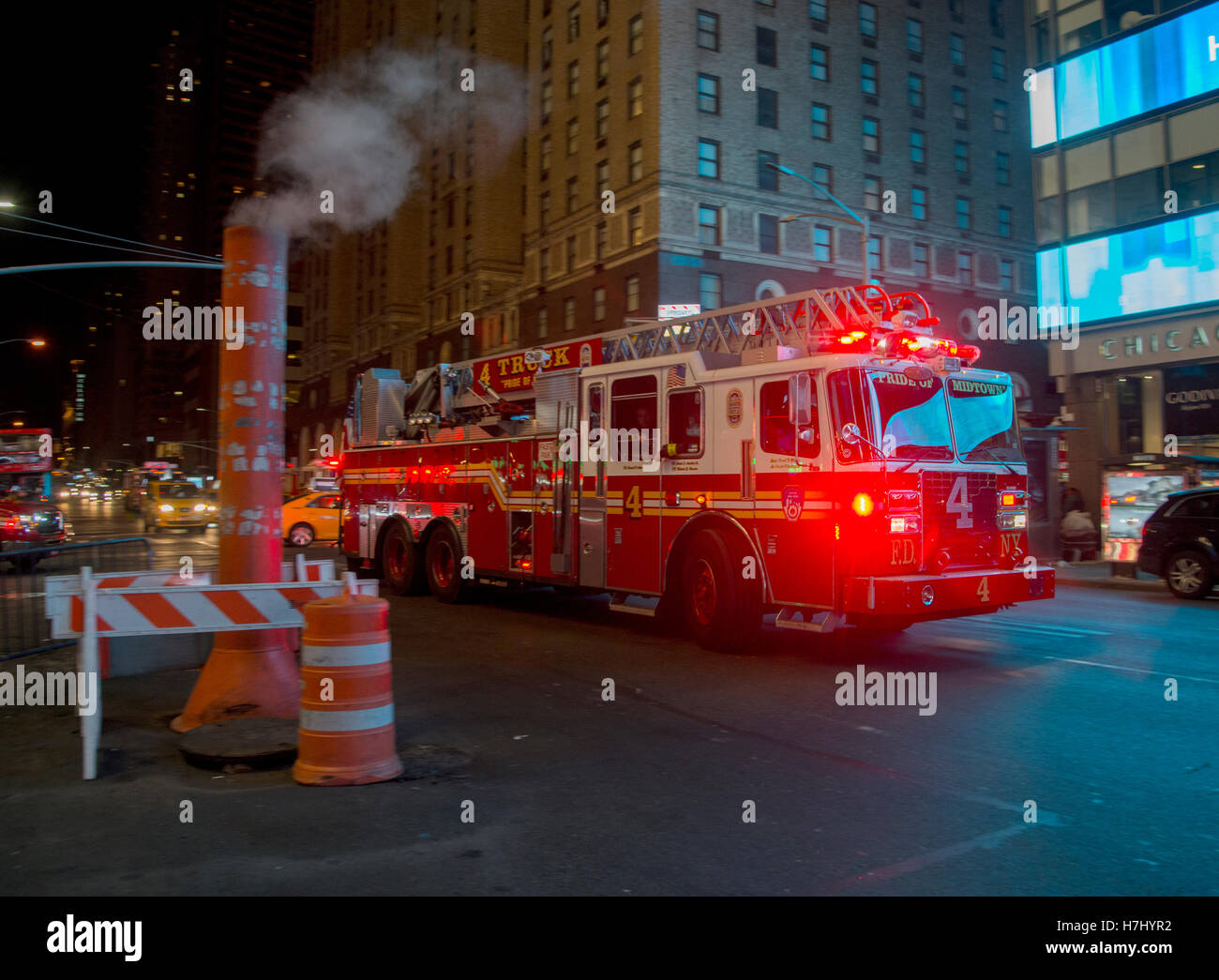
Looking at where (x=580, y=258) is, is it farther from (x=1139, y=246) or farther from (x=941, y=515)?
(x=941, y=515)

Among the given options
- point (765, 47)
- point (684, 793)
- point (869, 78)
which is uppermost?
point (869, 78)

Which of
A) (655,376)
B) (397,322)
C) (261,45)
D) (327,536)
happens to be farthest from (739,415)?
(397,322)

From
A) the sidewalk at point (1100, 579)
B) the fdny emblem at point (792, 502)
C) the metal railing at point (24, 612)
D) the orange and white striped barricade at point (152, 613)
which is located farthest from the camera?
the sidewalk at point (1100, 579)

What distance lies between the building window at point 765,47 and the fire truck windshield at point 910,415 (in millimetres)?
37214

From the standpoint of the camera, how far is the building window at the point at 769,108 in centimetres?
4219

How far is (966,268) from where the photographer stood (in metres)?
49.3

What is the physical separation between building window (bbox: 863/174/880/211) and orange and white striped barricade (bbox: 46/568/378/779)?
43.4 m

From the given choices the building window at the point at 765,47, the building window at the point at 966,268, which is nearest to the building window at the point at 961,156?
the building window at the point at 966,268

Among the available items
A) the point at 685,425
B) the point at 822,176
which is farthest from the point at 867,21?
the point at 685,425

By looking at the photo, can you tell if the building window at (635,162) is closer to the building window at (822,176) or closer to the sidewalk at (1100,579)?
the building window at (822,176)

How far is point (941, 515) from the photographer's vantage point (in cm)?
919

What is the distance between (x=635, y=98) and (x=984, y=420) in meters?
35.0

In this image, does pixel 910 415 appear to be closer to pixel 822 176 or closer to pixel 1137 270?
pixel 1137 270

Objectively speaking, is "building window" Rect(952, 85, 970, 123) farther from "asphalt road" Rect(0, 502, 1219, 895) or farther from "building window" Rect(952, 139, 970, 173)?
"asphalt road" Rect(0, 502, 1219, 895)
